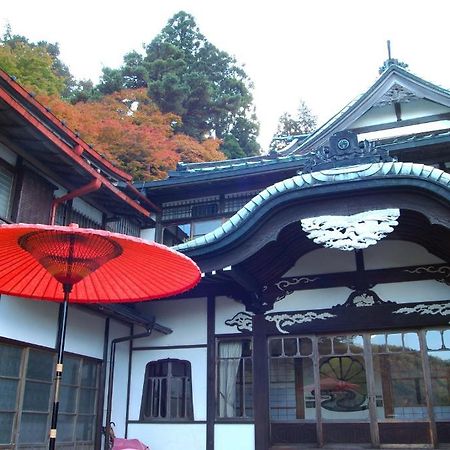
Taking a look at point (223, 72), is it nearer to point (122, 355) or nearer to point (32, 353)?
point (122, 355)

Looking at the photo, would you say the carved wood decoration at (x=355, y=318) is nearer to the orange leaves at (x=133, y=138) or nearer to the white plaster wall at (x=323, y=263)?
the white plaster wall at (x=323, y=263)

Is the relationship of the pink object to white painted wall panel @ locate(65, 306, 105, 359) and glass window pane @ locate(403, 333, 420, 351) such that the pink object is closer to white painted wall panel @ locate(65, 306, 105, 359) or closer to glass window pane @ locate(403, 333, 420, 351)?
white painted wall panel @ locate(65, 306, 105, 359)

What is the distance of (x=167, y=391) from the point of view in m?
10.5

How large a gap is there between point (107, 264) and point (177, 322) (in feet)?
22.5

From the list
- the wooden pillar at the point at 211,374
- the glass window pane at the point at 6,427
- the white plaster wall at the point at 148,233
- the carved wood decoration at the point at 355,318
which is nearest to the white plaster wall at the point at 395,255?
the carved wood decoration at the point at 355,318

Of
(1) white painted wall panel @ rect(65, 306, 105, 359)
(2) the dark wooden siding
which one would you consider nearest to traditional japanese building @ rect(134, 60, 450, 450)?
(1) white painted wall panel @ rect(65, 306, 105, 359)

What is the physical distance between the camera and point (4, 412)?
7.71 m

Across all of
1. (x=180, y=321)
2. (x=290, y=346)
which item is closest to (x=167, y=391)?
(x=180, y=321)

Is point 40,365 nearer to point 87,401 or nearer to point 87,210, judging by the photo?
point 87,401

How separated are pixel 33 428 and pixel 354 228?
5.82 metres

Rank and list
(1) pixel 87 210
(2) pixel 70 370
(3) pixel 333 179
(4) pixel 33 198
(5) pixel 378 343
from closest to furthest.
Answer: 1. (3) pixel 333 179
2. (4) pixel 33 198
3. (2) pixel 70 370
4. (5) pixel 378 343
5. (1) pixel 87 210

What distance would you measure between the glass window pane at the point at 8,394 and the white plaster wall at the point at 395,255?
6.30 meters

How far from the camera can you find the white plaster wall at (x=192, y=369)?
1018 centimetres

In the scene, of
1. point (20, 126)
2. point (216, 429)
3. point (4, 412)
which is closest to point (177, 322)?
point (216, 429)
